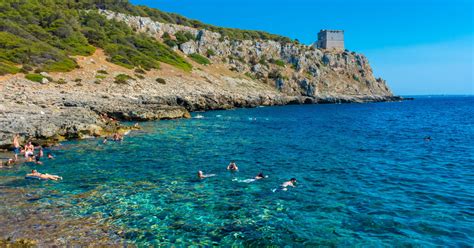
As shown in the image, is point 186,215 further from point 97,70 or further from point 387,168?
point 97,70

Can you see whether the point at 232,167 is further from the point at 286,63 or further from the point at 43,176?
the point at 286,63

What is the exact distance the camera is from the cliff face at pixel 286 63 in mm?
107375

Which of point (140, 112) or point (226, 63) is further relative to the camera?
point (226, 63)

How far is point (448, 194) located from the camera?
1523 centimetres

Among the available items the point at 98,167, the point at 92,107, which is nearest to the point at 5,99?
the point at 92,107

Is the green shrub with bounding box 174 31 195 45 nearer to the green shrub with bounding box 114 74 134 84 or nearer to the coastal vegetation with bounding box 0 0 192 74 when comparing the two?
the coastal vegetation with bounding box 0 0 192 74

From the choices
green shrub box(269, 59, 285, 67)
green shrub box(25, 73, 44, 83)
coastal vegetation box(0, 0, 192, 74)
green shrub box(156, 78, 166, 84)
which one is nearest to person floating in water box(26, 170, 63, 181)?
green shrub box(25, 73, 44, 83)

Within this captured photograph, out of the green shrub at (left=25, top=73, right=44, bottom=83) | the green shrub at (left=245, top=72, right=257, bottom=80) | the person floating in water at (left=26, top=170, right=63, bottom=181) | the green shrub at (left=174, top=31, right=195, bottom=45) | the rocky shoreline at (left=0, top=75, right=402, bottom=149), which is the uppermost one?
the green shrub at (left=174, top=31, right=195, bottom=45)

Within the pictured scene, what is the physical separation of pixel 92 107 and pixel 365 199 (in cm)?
4057

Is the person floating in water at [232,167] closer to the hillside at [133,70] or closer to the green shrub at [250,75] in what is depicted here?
the hillside at [133,70]

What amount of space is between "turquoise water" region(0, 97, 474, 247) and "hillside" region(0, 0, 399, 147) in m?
13.6

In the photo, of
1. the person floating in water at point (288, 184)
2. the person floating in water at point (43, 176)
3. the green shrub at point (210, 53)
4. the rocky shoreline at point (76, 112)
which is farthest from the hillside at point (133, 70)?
the person floating in water at point (288, 184)

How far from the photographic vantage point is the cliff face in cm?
10738

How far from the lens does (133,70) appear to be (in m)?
69.8
